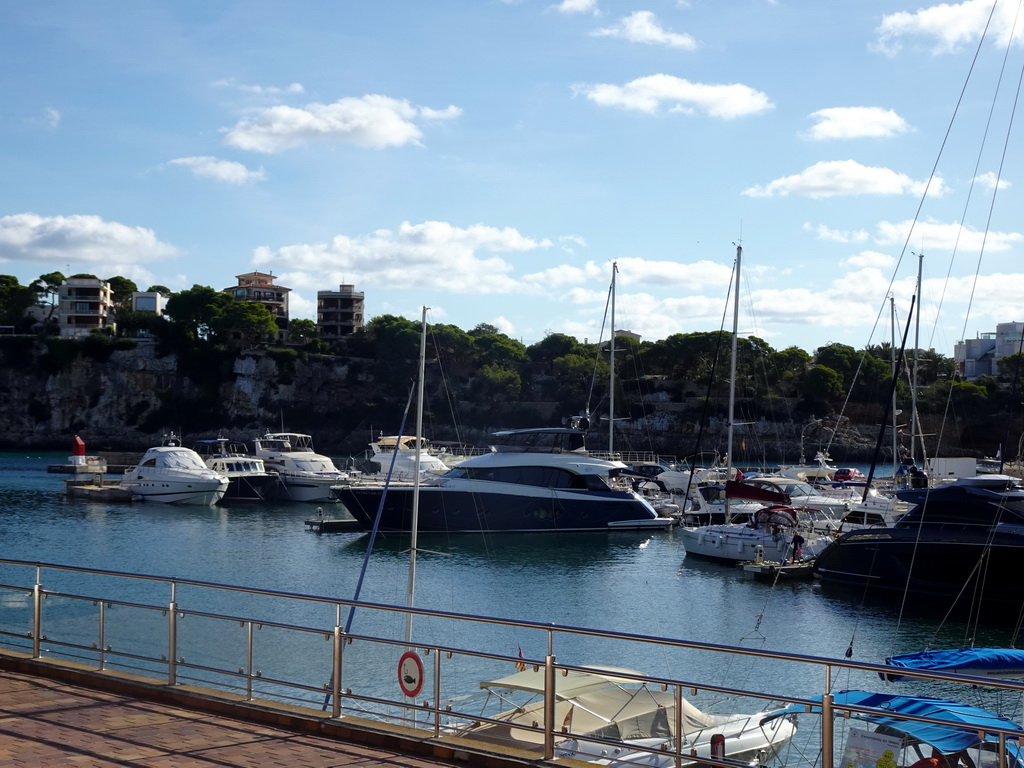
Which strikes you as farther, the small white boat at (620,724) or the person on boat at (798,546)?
the person on boat at (798,546)

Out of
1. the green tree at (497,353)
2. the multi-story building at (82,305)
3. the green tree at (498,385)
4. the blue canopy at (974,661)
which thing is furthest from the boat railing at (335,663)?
the multi-story building at (82,305)

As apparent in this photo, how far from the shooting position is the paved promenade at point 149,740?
6566 millimetres

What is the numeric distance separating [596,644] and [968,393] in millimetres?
86485

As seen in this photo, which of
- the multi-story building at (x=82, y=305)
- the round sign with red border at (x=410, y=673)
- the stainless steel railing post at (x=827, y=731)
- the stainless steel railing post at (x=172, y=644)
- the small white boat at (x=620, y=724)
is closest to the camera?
the stainless steel railing post at (x=827, y=731)

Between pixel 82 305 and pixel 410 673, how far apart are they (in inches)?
Answer: 4751

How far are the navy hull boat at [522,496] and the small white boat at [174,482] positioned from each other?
13924mm

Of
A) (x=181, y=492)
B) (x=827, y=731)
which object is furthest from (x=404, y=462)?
(x=827, y=731)

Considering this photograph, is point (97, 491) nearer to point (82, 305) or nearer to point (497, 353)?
point (497, 353)

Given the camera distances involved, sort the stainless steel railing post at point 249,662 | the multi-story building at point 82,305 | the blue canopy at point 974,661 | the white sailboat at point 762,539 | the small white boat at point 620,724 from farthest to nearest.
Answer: the multi-story building at point 82,305 → the white sailboat at point 762,539 → the blue canopy at point 974,661 → the stainless steel railing post at point 249,662 → the small white boat at point 620,724

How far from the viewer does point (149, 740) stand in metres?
7.00

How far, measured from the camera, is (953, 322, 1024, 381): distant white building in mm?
124075

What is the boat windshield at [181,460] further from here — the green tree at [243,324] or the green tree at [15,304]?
the green tree at [15,304]

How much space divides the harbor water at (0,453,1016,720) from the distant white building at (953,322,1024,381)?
98.7m

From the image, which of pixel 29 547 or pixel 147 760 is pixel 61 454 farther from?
pixel 147 760
